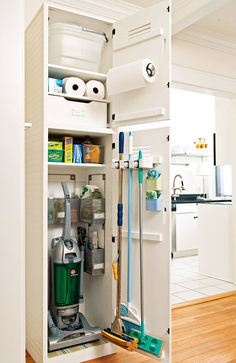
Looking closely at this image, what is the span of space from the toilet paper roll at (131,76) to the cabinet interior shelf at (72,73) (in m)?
0.20

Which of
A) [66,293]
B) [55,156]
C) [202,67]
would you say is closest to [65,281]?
[66,293]

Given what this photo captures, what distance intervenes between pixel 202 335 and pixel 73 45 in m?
2.35

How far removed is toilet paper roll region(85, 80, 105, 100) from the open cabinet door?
10 centimetres

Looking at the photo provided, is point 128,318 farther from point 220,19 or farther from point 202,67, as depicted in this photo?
point 220,19

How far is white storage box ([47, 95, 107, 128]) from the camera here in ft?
7.68

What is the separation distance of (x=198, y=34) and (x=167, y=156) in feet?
6.57

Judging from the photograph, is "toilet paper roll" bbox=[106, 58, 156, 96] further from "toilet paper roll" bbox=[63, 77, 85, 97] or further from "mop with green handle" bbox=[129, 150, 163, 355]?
"mop with green handle" bbox=[129, 150, 163, 355]

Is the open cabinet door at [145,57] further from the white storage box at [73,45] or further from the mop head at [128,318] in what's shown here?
the mop head at [128,318]

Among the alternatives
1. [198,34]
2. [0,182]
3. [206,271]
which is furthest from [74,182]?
[206,271]

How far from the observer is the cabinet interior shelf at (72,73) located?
235 cm

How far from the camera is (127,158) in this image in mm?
2393

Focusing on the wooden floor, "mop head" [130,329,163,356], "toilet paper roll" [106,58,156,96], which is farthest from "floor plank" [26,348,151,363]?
"toilet paper roll" [106,58,156,96]

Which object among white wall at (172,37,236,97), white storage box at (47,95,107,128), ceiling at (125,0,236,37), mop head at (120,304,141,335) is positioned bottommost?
mop head at (120,304,141,335)

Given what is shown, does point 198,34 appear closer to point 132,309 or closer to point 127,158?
point 127,158
